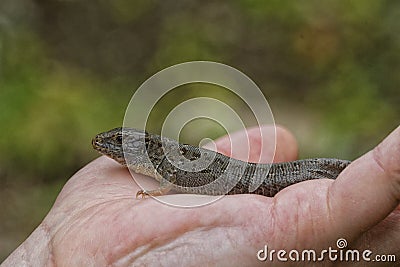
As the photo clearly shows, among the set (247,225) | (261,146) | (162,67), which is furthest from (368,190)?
(162,67)

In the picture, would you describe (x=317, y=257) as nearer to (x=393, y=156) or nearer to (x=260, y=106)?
(x=393, y=156)

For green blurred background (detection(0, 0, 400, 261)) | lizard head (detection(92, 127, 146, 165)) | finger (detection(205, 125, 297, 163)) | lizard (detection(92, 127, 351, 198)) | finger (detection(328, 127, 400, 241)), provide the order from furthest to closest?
green blurred background (detection(0, 0, 400, 261)) < finger (detection(205, 125, 297, 163)) < lizard head (detection(92, 127, 146, 165)) < lizard (detection(92, 127, 351, 198)) < finger (detection(328, 127, 400, 241))

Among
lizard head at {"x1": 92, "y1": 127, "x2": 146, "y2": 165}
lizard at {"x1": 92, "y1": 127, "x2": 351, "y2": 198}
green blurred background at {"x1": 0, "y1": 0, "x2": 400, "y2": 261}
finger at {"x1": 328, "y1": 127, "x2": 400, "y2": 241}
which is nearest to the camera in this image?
finger at {"x1": 328, "y1": 127, "x2": 400, "y2": 241}

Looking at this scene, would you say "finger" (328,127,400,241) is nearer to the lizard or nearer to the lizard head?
the lizard

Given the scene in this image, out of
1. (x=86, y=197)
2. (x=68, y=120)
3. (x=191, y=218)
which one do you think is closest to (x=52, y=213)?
(x=86, y=197)

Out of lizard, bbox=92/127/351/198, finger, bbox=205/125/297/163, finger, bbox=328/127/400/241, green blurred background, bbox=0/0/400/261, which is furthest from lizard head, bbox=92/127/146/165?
green blurred background, bbox=0/0/400/261

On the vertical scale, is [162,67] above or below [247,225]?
above

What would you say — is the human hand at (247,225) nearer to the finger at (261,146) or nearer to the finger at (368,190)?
the finger at (368,190)

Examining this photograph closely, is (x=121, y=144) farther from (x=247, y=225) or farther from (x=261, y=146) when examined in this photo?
(x=247, y=225)
